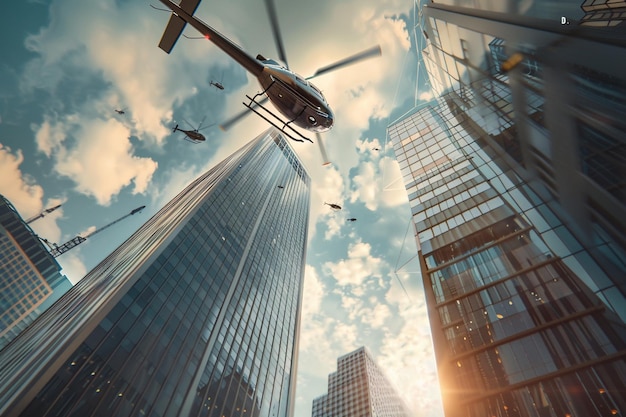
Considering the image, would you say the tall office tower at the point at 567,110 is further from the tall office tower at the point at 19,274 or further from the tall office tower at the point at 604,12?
the tall office tower at the point at 19,274

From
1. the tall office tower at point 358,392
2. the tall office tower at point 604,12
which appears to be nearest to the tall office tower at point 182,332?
the tall office tower at point 604,12

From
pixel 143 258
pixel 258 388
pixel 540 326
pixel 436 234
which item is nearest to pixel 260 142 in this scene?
pixel 143 258

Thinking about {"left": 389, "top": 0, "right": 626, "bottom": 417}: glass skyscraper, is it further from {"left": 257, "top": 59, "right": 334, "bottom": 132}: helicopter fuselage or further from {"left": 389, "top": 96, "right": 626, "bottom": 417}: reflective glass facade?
{"left": 257, "top": 59, "right": 334, "bottom": 132}: helicopter fuselage

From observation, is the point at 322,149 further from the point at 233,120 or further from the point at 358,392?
the point at 358,392

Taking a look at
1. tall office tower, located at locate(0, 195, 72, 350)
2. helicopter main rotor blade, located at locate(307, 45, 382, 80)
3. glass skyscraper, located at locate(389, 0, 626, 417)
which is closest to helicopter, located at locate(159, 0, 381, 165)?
helicopter main rotor blade, located at locate(307, 45, 382, 80)

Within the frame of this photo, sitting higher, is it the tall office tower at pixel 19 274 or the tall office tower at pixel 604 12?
the tall office tower at pixel 19 274
